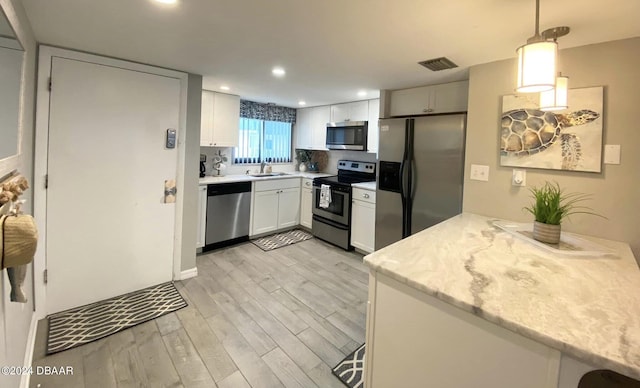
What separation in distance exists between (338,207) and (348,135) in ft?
3.49

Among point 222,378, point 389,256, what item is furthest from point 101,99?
point 389,256

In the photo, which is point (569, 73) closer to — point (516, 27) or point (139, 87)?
point (516, 27)

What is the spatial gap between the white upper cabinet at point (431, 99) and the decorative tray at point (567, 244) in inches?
52.6

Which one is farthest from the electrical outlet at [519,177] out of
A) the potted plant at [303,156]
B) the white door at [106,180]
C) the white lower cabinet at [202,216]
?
the potted plant at [303,156]

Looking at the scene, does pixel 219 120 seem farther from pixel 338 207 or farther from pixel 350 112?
pixel 338 207

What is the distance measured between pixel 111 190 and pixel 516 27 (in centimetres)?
320

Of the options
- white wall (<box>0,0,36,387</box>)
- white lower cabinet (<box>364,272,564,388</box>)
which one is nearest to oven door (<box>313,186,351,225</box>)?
white lower cabinet (<box>364,272,564,388</box>)

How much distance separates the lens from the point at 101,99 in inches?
90.6

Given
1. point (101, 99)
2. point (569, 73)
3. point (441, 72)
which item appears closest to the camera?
point (569, 73)

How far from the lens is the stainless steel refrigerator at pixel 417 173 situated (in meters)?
2.58

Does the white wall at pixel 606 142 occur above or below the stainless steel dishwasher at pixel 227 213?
above

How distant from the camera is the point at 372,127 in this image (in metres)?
3.77

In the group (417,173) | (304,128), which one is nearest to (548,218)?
(417,173)

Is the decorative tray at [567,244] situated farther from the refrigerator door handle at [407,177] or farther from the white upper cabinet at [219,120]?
the white upper cabinet at [219,120]
